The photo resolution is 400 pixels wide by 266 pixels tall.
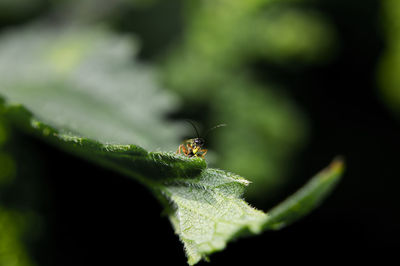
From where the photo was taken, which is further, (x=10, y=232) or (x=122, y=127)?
(x=122, y=127)

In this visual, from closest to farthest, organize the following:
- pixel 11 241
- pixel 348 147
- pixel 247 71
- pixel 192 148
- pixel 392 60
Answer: pixel 11 241
pixel 192 148
pixel 392 60
pixel 247 71
pixel 348 147

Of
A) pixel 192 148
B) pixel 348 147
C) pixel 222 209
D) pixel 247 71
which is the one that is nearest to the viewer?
Answer: pixel 222 209

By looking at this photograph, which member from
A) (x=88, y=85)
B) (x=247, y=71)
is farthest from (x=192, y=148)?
(x=247, y=71)

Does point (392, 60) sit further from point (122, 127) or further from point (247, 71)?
point (122, 127)

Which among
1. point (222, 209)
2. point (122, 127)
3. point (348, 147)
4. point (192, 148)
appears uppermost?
point (348, 147)

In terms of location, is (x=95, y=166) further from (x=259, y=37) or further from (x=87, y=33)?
(x=259, y=37)

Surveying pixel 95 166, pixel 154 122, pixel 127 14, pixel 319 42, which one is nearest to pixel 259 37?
pixel 319 42

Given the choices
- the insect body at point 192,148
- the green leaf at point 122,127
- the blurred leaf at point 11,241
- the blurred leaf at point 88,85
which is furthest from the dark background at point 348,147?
the blurred leaf at point 11,241
